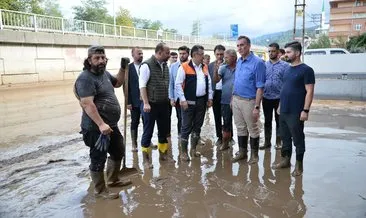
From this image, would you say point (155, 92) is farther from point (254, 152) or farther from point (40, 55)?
point (40, 55)

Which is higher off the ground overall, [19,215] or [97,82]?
[97,82]

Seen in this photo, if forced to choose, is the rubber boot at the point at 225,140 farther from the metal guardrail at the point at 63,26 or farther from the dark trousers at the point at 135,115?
the metal guardrail at the point at 63,26

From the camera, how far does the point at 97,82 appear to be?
3.87 metres

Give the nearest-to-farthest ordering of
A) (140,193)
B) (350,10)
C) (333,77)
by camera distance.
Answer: (140,193), (333,77), (350,10)

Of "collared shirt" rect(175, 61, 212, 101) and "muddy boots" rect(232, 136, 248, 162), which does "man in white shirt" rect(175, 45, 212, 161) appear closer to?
"collared shirt" rect(175, 61, 212, 101)

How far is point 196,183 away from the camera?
15.1 feet

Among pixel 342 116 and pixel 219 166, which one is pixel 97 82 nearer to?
pixel 219 166

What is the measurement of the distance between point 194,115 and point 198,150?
→ 0.96m

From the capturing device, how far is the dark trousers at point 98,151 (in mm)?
3945

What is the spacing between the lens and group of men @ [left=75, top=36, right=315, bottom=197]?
12.9ft

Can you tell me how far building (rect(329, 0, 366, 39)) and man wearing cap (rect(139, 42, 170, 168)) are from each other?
235 ft

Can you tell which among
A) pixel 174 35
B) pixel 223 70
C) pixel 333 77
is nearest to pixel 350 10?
pixel 174 35

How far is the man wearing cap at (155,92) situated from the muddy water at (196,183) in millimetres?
596

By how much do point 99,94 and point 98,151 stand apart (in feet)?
2.20
